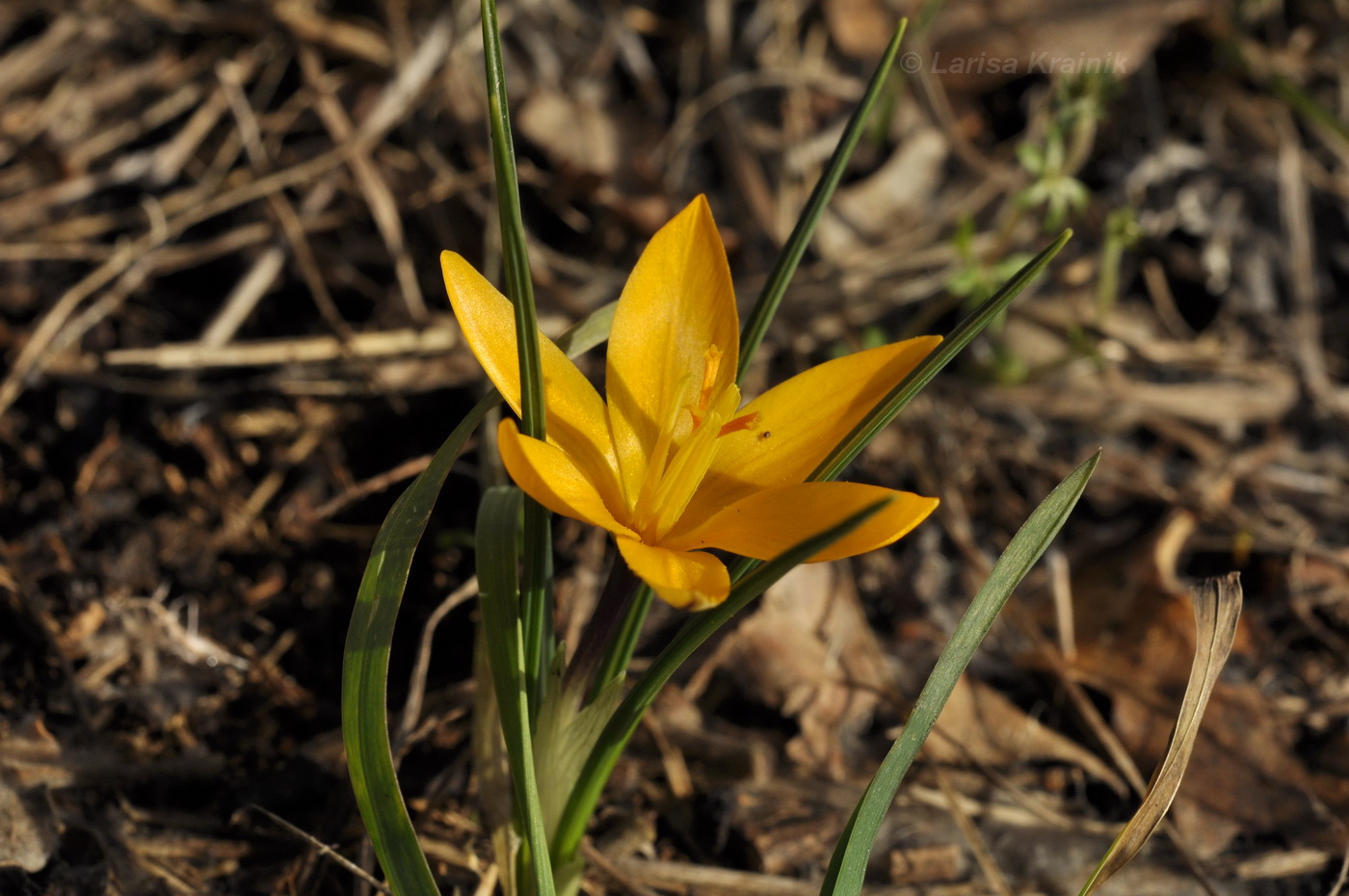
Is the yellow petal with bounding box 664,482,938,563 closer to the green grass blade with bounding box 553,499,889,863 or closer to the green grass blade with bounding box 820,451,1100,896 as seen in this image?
the green grass blade with bounding box 553,499,889,863

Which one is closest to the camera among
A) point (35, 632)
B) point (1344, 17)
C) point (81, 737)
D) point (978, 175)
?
point (81, 737)

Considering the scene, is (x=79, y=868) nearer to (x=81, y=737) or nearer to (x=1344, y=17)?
(x=81, y=737)

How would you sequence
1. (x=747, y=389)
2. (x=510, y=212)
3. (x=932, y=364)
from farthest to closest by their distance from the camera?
1. (x=747, y=389)
2. (x=932, y=364)
3. (x=510, y=212)

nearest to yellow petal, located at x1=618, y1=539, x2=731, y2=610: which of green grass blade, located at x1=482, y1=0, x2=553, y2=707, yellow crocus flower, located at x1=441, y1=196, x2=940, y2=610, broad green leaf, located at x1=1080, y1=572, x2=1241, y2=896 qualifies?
yellow crocus flower, located at x1=441, y1=196, x2=940, y2=610

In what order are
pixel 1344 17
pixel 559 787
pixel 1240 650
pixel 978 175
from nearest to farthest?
pixel 559 787
pixel 1240 650
pixel 978 175
pixel 1344 17

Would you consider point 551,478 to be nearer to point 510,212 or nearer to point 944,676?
point 510,212

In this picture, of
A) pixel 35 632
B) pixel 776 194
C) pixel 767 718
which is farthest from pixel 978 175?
pixel 35 632

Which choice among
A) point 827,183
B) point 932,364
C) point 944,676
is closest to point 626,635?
point 944,676
